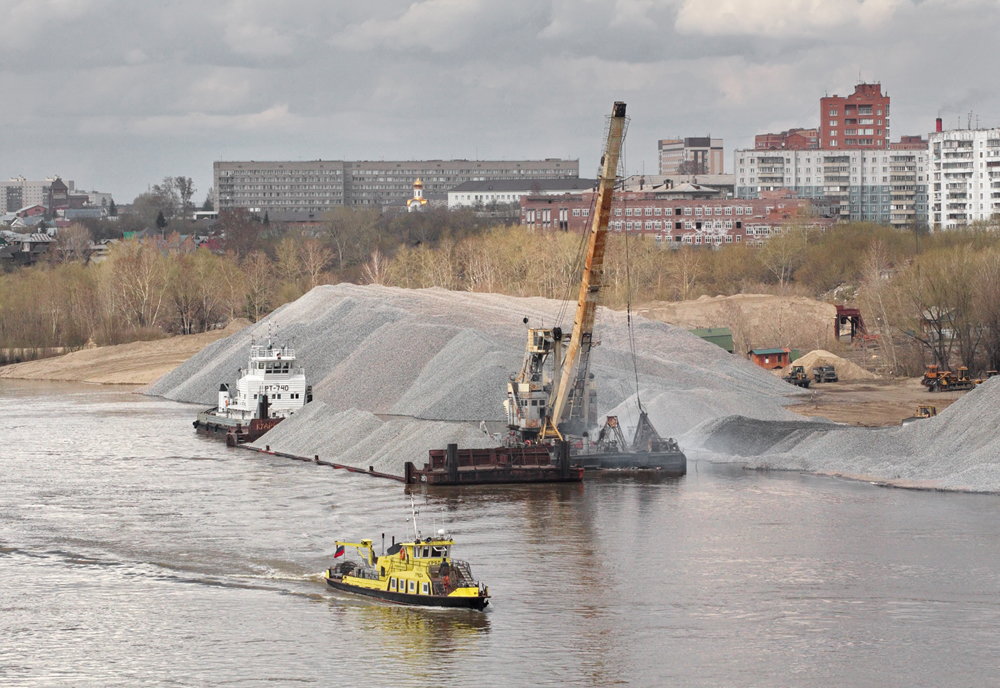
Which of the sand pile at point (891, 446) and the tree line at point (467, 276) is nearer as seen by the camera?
the sand pile at point (891, 446)

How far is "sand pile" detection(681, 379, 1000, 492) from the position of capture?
144 feet

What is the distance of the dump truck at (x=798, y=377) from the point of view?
2931 inches

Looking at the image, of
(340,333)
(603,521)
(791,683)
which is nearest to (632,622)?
(791,683)

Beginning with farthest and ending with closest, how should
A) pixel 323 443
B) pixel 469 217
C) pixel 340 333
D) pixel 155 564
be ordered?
1. pixel 469 217
2. pixel 340 333
3. pixel 323 443
4. pixel 155 564

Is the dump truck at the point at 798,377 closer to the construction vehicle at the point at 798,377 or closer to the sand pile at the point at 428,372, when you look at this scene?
the construction vehicle at the point at 798,377

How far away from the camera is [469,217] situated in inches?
6983

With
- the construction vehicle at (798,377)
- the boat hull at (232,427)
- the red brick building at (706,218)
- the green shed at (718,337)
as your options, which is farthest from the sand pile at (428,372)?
the red brick building at (706,218)

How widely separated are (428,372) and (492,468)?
20526mm

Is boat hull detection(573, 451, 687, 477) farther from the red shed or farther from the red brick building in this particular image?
the red brick building

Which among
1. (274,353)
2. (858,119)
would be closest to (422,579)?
(274,353)

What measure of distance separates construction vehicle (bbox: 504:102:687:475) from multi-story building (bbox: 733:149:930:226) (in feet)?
442

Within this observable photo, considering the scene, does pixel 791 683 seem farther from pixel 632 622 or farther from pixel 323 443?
pixel 323 443

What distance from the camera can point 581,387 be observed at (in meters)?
51.6

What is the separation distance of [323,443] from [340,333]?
2514 cm
